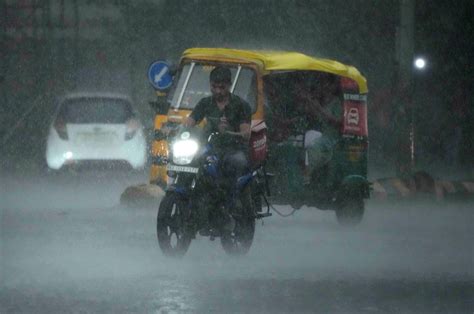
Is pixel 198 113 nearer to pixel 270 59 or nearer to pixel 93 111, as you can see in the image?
pixel 270 59

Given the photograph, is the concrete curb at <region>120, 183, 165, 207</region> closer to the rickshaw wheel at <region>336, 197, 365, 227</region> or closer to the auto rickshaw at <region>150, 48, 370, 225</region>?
the auto rickshaw at <region>150, 48, 370, 225</region>

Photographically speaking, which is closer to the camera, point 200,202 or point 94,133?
point 200,202

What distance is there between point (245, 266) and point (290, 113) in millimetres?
5300

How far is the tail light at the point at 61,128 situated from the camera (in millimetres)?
25594

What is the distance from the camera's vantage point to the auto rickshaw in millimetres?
18266

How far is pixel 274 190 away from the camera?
725 inches

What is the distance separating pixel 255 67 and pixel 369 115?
56.5ft

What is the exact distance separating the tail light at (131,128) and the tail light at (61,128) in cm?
98

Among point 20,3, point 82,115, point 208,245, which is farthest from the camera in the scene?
point 20,3

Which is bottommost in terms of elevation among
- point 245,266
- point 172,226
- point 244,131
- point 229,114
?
point 245,266

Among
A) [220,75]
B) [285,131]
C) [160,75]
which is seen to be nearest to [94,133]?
[160,75]

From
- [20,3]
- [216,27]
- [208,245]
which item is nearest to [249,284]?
[208,245]

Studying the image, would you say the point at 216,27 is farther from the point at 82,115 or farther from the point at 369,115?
the point at 82,115

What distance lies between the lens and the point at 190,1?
38.6m
